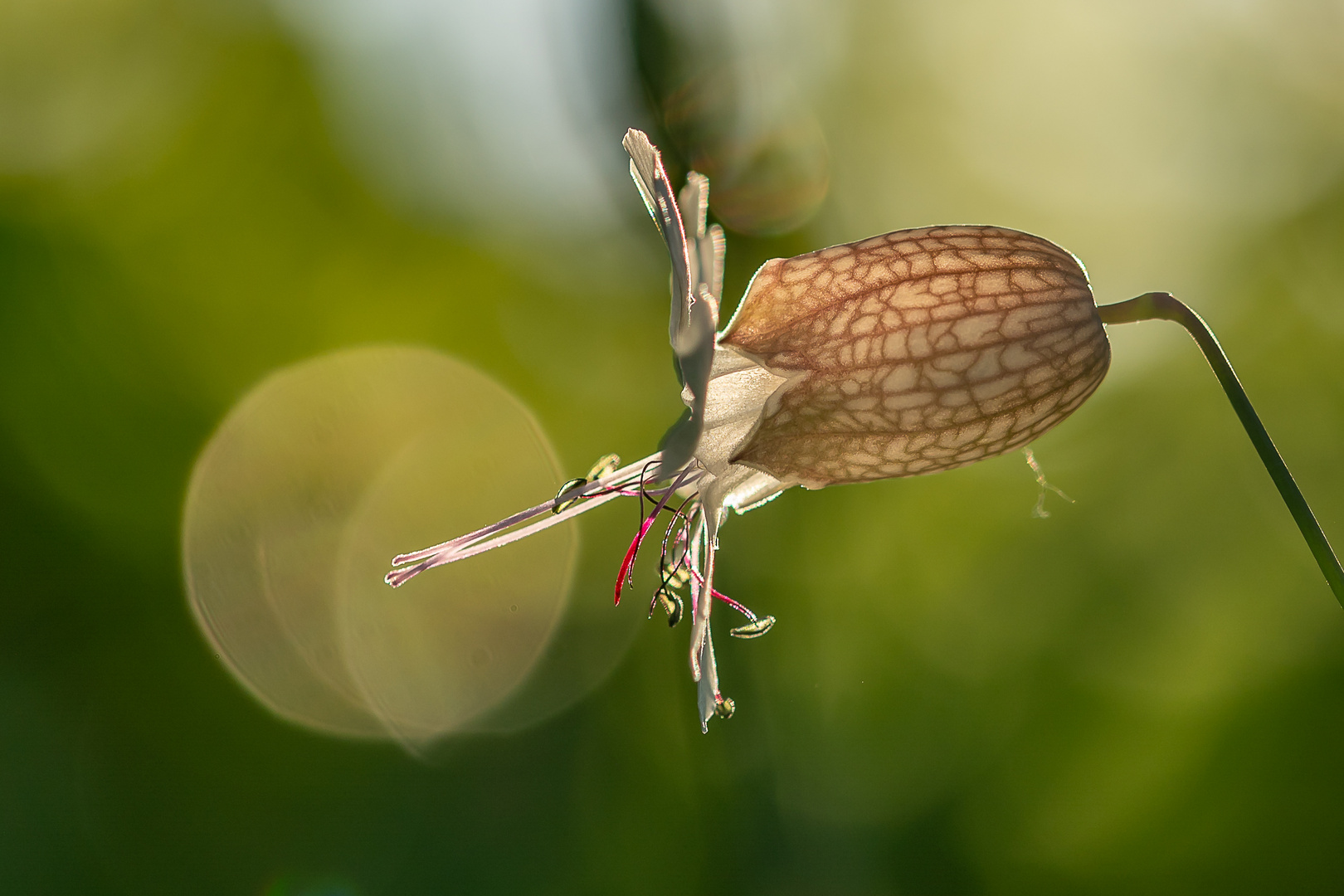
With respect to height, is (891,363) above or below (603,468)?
above

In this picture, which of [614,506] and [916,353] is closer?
[916,353]

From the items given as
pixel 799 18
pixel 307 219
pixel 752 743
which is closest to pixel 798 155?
pixel 799 18

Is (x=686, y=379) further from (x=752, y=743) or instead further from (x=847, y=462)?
(x=752, y=743)

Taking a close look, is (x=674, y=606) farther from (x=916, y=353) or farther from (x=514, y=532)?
(x=916, y=353)

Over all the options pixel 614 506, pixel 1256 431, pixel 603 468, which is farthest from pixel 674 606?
pixel 614 506

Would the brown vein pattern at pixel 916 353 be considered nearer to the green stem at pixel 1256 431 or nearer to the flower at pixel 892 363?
the flower at pixel 892 363

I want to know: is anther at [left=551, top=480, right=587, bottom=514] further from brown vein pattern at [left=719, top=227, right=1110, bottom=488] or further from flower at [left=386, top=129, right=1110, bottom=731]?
brown vein pattern at [left=719, top=227, right=1110, bottom=488]

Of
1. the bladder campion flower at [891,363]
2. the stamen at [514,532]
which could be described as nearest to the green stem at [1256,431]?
the bladder campion flower at [891,363]

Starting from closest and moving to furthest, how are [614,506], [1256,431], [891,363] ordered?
[1256,431] < [891,363] < [614,506]
